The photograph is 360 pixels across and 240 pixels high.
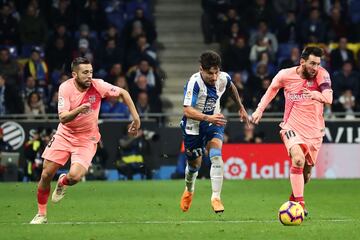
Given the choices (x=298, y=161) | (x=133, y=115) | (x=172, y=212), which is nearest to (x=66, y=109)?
(x=133, y=115)

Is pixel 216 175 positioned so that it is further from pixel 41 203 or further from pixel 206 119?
pixel 41 203

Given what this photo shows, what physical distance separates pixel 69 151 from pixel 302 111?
327cm

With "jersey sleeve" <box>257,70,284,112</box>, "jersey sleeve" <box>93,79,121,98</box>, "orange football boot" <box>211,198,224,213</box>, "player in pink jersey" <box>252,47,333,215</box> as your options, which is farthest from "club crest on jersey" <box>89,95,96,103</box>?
"jersey sleeve" <box>257,70,284,112</box>

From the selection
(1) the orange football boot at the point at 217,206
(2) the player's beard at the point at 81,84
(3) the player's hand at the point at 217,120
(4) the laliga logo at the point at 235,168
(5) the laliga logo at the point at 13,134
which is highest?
(2) the player's beard at the point at 81,84

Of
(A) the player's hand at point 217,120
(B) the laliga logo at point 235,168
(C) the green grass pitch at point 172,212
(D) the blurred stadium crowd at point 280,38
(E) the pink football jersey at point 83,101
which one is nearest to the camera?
(C) the green grass pitch at point 172,212

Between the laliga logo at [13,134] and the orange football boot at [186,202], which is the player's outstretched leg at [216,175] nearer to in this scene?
the orange football boot at [186,202]

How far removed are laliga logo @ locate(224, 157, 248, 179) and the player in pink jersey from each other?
8978 millimetres

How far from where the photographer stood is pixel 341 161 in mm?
24188

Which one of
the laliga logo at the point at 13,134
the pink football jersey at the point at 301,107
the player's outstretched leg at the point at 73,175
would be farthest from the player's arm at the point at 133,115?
the laliga logo at the point at 13,134

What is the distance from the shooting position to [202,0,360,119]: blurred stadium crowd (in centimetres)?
2658

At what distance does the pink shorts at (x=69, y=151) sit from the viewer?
14.4 metres

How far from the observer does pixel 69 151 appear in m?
14.4

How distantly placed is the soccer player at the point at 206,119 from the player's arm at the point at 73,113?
1772mm

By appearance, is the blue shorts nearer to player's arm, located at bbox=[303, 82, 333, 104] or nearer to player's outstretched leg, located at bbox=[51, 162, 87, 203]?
player's arm, located at bbox=[303, 82, 333, 104]
